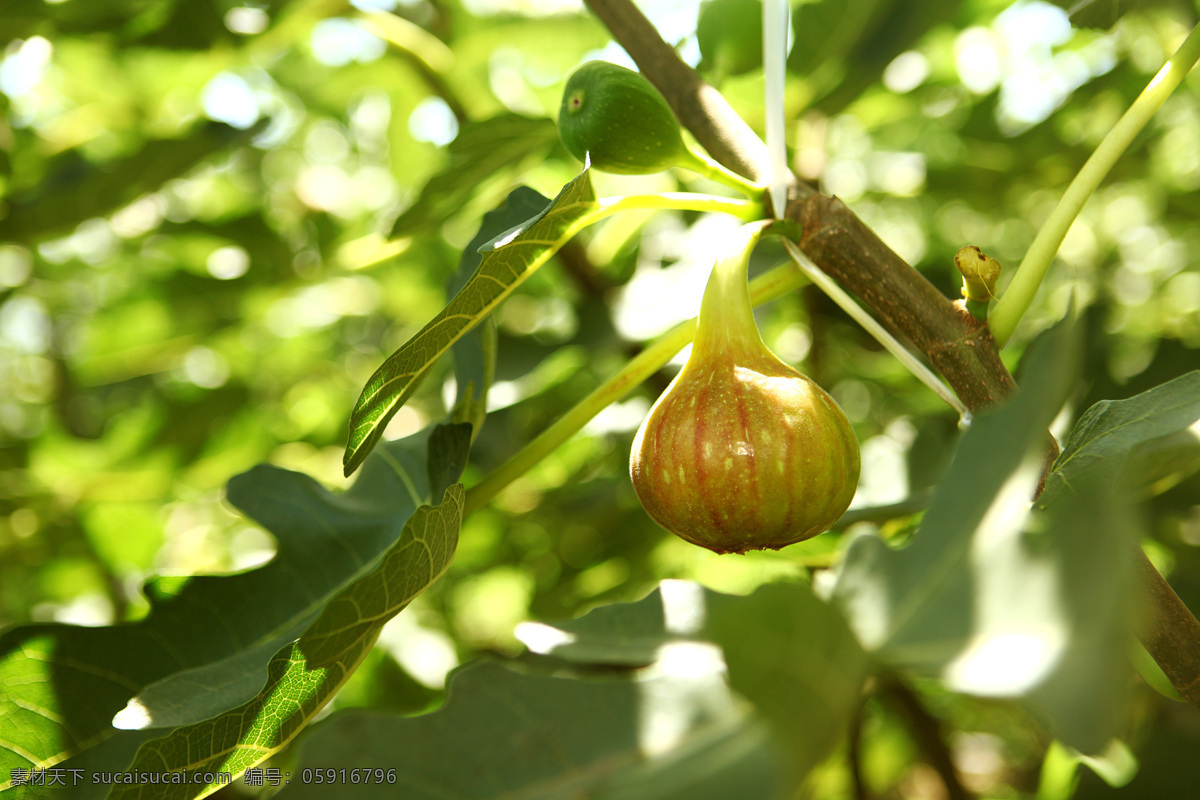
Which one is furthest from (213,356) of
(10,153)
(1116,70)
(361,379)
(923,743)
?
(1116,70)

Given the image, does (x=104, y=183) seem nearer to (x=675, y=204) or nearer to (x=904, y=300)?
(x=675, y=204)

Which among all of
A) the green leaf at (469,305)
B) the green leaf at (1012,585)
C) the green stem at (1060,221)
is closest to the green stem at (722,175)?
the green leaf at (469,305)

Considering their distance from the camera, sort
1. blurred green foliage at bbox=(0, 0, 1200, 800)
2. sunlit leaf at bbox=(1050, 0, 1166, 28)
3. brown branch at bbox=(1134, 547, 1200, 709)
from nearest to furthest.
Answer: brown branch at bbox=(1134, 547, 1200, 709), sunlit leaf at bbox=(1050, 0, 1166, 28), blurred green foliage at bbox=(0, 0, 1200, 800)

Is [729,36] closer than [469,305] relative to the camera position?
No

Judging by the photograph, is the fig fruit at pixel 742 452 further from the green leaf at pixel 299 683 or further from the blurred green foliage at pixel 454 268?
the blurred green foliage at pixel 454 268

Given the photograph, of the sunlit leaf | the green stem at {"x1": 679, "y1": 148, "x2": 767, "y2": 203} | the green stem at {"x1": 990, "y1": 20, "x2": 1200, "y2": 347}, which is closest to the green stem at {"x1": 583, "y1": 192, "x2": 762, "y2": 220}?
the green stem at {"x1": 679, "y1": 148, "x2": 767, "y2": 203}

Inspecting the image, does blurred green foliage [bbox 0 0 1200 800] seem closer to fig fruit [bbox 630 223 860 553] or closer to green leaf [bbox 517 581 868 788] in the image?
fig fruit [bbox 630 223 860 553]

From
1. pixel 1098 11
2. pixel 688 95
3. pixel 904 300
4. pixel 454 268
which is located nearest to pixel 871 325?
pixel 904 300
